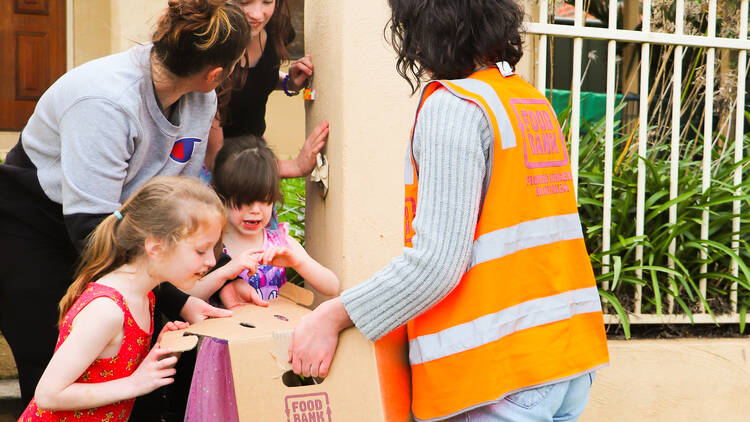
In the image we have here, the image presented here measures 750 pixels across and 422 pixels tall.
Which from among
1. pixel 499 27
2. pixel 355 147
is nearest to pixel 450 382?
pixel 499 27

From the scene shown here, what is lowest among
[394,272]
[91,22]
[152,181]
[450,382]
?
[450,382]

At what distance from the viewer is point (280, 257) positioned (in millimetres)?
2518

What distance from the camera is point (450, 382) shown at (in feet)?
5.37

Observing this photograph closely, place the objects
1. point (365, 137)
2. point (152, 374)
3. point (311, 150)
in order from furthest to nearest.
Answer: point (311, 150)
point (365, 137)
point (152, 374)

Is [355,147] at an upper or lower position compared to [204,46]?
lower

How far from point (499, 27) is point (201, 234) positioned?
969 mm

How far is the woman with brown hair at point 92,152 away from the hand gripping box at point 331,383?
477mm

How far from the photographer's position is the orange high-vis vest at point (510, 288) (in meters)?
1.59

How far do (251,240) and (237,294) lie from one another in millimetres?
337

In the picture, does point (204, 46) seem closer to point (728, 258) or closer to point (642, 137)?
point (642, 137)

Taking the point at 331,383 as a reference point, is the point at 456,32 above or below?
above

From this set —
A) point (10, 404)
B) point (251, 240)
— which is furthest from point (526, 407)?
point (10, 404)

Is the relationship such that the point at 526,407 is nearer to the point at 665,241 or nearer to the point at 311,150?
the point at 311,150

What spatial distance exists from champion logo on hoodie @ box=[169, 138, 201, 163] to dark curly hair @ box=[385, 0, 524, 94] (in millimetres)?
948
